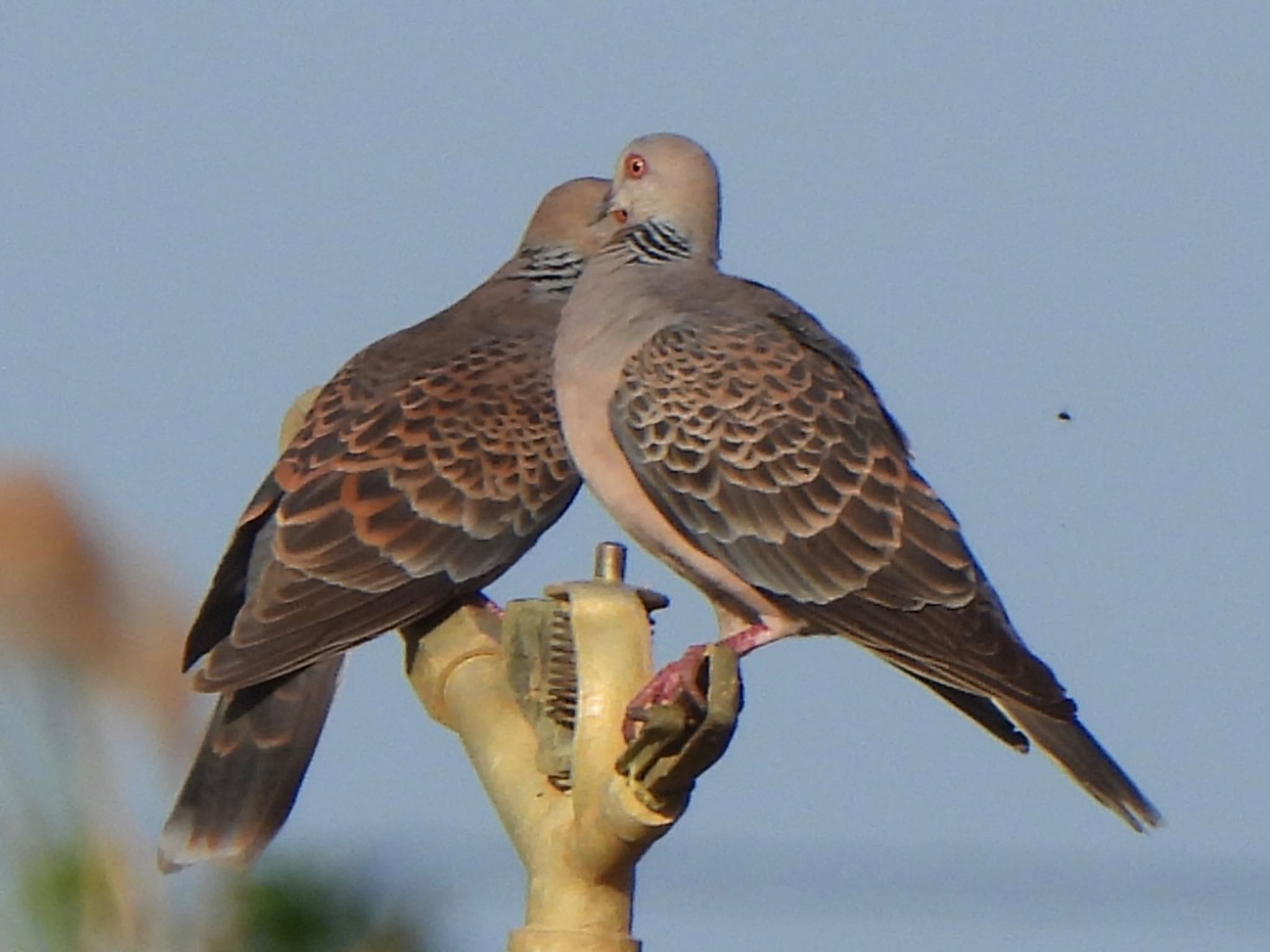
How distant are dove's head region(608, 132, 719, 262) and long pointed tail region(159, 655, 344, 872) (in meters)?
1.20

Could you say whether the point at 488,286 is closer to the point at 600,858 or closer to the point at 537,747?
the point at 537,747

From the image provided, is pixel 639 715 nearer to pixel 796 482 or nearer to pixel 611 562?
pixel 611 562

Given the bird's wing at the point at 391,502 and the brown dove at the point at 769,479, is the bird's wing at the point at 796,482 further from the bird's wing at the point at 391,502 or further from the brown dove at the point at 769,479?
the bird's wing at the point at 391,502

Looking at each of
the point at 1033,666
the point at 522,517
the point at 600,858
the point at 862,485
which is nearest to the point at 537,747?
the point at 600,858

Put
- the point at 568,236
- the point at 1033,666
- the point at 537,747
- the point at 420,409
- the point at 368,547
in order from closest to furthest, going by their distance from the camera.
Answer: the point at 537,747
the point at 1033,666
the point at 368,547
the point at 420,409
the point at 568,236

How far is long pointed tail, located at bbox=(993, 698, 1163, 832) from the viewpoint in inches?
159

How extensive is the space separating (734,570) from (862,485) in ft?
1.00

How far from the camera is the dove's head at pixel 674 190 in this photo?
5.55m

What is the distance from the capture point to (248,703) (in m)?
4.94

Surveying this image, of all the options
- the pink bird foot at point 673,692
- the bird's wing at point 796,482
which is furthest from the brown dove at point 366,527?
the pink bird foot at point 673,692

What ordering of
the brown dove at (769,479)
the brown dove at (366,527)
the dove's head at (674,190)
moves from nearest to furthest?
1. the brown dove at (769,479)
2. the brown dove at (366,527)
3. the dove's head at (674,190)

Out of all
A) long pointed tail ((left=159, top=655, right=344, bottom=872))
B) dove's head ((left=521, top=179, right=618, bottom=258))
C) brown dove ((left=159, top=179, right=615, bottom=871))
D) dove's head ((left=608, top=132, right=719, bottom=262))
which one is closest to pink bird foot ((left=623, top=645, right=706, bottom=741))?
brown dove ((left=159, top=179, right=615, bottom=871))

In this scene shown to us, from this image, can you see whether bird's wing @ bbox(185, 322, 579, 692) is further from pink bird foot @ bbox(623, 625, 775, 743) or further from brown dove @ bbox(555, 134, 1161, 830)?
pink bird foot @ bbox(623, 625, 775, 743)

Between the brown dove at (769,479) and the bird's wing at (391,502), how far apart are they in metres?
0.44
